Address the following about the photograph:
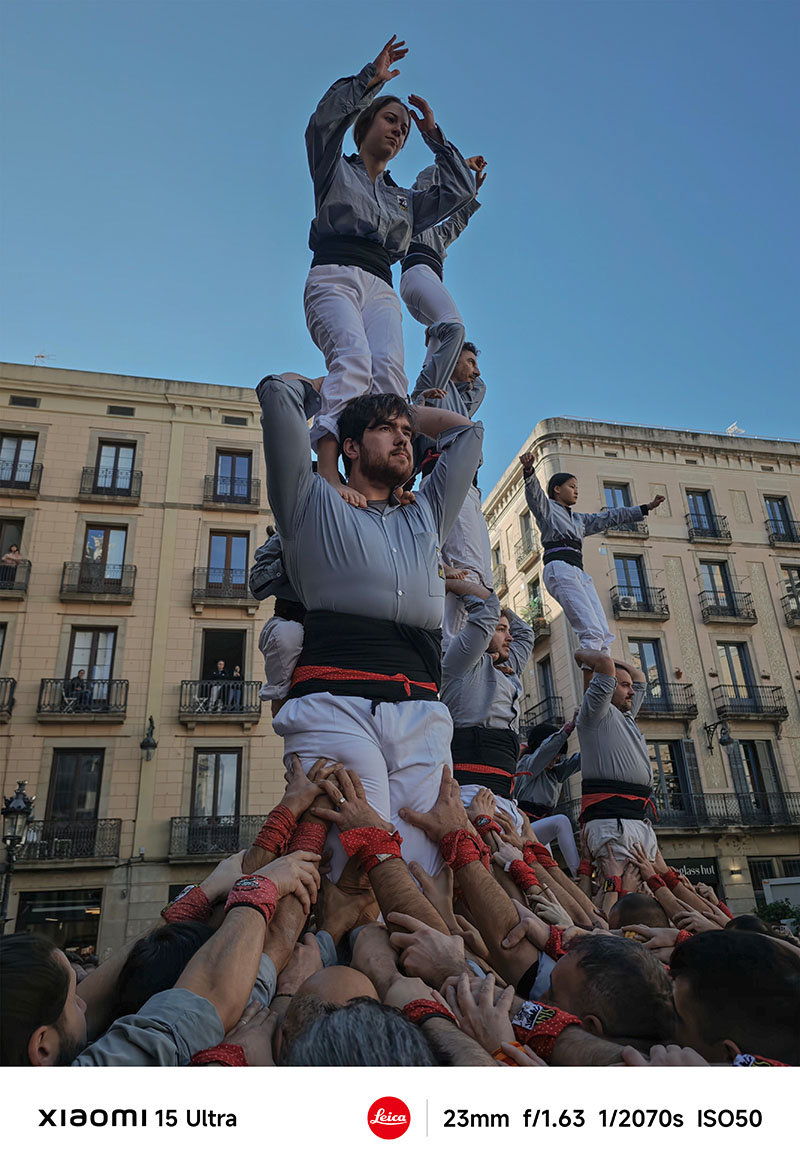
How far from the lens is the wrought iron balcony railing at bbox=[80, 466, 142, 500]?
20.3 m

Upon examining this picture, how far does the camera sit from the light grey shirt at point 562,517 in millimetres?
7148

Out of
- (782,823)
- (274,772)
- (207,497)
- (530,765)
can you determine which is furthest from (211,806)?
(782,823)

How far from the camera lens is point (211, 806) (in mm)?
18188

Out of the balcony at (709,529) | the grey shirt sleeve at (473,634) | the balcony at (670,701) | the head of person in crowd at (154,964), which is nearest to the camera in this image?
the head of person in crowd at (154,964)

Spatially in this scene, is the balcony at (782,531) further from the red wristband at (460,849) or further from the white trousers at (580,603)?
the red wristband at (460,849)

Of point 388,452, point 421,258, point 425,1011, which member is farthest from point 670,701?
point 425,1011

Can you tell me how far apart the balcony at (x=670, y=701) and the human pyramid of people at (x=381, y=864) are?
16.2 metres

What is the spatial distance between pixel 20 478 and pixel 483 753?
18687 mm

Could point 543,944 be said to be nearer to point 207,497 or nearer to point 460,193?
point 460,193

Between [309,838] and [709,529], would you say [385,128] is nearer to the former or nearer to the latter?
[309,838]

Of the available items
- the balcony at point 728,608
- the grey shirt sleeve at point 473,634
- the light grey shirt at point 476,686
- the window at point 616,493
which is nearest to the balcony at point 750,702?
the balcony at point 728,608

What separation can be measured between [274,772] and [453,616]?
Result: 46.7ft
